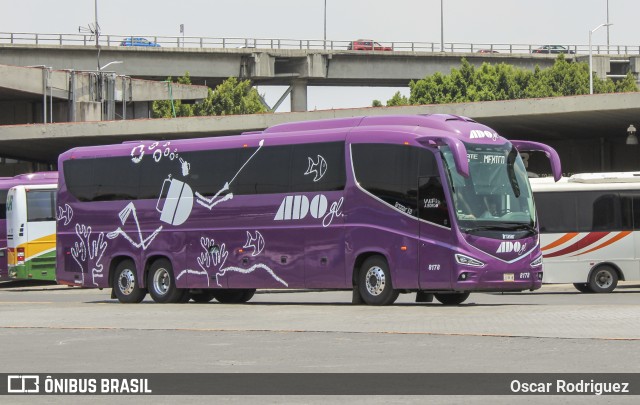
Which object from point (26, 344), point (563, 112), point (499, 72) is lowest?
point (26, 344)

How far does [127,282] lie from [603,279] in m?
12.4

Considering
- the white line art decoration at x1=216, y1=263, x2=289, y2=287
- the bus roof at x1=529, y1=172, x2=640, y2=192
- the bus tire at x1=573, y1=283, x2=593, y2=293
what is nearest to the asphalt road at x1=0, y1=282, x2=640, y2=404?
the white line art decoration at x1=216, y1=263, x2=289, y2=287

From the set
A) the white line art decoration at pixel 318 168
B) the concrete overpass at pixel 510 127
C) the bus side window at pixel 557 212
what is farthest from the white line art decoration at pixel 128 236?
the concrete overpass at pixel 510 127

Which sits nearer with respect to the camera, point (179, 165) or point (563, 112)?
point (179, 165)

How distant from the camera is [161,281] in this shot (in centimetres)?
2866

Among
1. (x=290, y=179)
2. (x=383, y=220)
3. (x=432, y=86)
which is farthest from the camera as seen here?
(x=432, y=86)

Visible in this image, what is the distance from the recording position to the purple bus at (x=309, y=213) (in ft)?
77.9

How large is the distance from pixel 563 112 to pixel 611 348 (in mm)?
29219

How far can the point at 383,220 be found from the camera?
24.4 m

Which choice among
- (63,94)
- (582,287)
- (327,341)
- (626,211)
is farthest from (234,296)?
(63,94)

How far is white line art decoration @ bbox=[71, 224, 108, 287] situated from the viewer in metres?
29.6

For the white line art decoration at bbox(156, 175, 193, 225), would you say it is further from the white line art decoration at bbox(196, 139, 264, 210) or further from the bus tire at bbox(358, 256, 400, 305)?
the bus tire at bbox(358, 256, 400, 305)

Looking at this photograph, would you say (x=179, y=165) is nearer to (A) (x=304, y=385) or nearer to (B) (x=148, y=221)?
(B) (x=148, y=221)

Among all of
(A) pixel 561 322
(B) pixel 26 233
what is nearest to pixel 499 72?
(B) pixel 26 233
